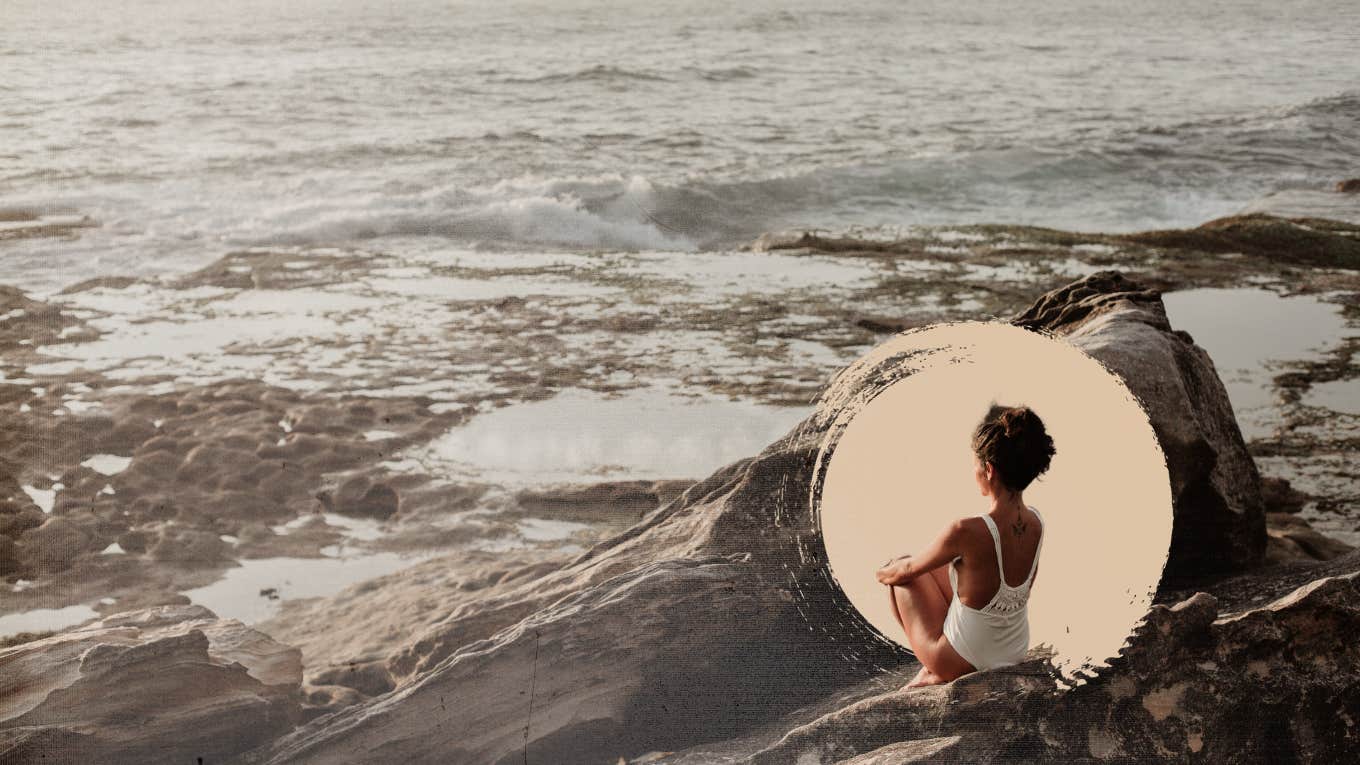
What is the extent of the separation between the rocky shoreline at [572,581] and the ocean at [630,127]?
7.61 feet

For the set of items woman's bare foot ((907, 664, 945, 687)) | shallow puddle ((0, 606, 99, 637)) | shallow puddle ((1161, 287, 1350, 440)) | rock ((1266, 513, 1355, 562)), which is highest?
woman's bare foot ((907, 664, 945, 687))

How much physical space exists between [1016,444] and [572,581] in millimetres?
1412

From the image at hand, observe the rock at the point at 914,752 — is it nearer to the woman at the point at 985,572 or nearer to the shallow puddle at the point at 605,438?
the woman at the point at 985,572

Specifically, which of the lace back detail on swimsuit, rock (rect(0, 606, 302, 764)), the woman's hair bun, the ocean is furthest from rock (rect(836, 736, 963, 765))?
the ocean

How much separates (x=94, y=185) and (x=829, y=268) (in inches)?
215

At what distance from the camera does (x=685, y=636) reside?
8.10 feet

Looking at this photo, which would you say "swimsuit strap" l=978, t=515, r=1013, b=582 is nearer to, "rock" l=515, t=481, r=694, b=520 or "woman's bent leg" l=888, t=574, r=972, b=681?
"woman's bent leg" l=888, t=574, r=972, b=681

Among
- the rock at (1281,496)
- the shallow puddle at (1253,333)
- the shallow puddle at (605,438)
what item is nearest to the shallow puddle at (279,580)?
the shallow puddle at (605,438)

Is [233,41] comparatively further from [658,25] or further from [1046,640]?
[1046,640]

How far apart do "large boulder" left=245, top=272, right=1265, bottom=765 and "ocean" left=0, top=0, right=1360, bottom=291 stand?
Answer: 15.5 ft

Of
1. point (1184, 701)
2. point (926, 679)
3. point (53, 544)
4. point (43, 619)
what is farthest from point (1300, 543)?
point (53, 544)

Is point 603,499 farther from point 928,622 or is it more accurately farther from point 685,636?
point 928,622

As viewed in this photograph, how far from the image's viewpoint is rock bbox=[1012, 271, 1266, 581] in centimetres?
271
